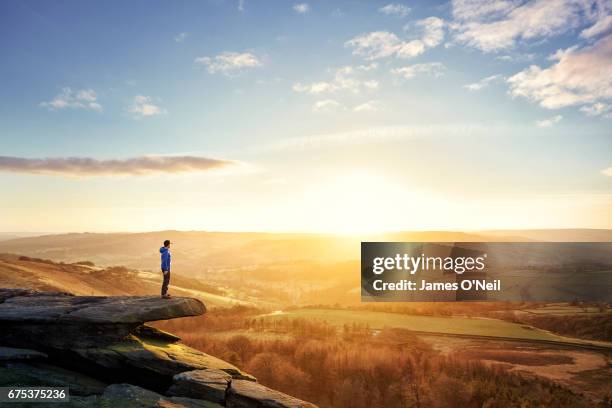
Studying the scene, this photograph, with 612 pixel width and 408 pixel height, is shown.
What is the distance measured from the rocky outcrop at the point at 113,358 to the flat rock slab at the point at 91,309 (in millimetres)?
47

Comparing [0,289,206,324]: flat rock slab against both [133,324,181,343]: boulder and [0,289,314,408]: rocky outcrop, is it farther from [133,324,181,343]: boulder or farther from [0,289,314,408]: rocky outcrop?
[133,324,181,343]: boulder

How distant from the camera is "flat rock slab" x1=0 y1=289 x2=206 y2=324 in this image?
20.3 meters

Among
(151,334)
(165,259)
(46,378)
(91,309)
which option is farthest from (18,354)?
(165,259)

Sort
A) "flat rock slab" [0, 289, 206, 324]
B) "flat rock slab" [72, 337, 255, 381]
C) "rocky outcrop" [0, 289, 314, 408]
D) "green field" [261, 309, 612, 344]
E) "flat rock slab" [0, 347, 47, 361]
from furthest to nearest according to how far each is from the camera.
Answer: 1. "green field" [261, 309, 612, 344]
2. "flat rock slab" [0, 289, 206, 324]
3. "flat rock slab" [72, 337, 255, 381]
4. "flat rock slab" [0, 347, 47, 361]
5. "rocky outcrop" [0, 289, 314, 408]

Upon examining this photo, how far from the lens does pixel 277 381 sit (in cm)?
3503

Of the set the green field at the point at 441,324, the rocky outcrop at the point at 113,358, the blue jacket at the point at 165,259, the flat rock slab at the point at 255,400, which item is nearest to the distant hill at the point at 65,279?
the green field at the point at 441,324

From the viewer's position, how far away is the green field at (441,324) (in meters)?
48.6

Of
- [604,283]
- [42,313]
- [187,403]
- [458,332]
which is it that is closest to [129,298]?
[42,313]

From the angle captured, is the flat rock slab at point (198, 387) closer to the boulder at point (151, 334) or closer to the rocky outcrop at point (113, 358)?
the rocky outcrop at point (113, 358)

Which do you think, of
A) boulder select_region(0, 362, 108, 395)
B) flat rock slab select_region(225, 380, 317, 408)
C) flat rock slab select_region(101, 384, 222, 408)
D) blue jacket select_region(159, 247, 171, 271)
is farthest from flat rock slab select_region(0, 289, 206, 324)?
flat rock slab select_region(225, 380, 317, 408)

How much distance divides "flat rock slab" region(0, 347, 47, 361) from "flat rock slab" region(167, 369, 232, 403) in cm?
714

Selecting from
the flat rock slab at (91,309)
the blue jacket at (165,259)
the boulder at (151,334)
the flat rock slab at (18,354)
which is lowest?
the boulder at (151,334)

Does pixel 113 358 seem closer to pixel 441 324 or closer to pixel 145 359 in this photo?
pixel 145 359

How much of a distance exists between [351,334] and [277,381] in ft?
61.2
